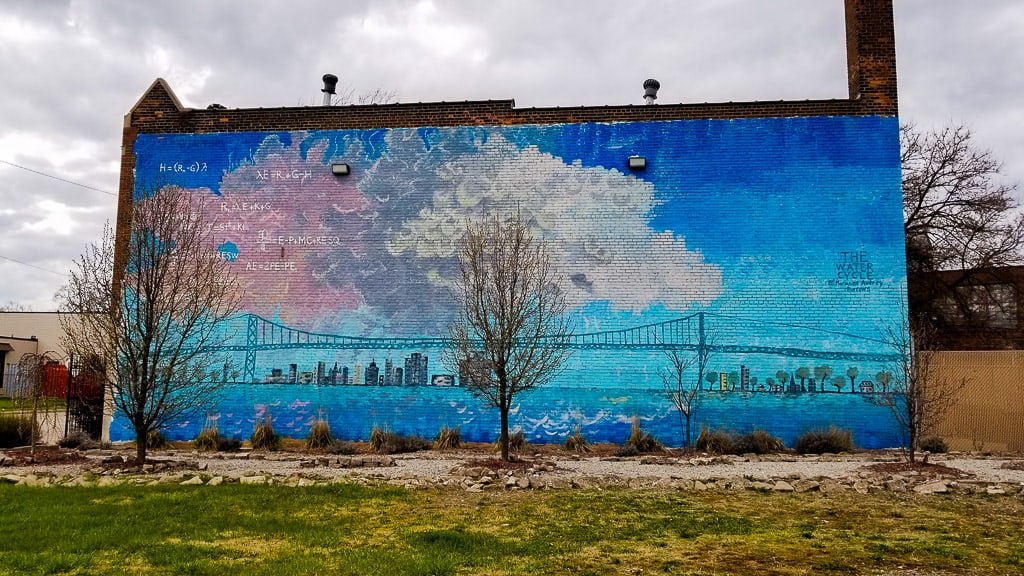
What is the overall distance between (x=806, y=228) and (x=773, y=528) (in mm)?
9106

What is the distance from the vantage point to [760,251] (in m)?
15.0

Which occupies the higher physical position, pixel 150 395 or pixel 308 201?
pixel 308 201

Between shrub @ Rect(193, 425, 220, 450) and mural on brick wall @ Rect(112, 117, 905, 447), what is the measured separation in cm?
66

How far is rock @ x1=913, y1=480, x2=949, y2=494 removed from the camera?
31.0 ft

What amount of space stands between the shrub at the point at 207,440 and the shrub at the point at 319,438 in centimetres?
187

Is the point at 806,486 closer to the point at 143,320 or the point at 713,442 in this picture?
the point at 713,442

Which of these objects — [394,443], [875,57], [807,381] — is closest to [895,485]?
[807,381]

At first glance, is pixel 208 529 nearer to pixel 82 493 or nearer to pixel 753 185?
pixel 82 493

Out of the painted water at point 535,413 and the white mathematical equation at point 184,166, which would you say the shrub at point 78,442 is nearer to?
the painted water at point 535,413

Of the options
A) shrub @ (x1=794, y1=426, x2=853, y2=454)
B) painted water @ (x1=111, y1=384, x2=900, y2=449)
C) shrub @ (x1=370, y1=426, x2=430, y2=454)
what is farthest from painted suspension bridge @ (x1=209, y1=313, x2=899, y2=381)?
shrub @ (x1=370, y1=426, x2=430, y2=454)

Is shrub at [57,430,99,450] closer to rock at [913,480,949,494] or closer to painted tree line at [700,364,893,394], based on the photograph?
painted tree line at [700,364,893,394]

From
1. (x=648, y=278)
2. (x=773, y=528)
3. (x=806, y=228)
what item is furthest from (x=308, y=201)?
(x=773, y=528)

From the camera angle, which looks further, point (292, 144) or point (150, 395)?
point (292, 144)

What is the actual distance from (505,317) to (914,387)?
6.80m
